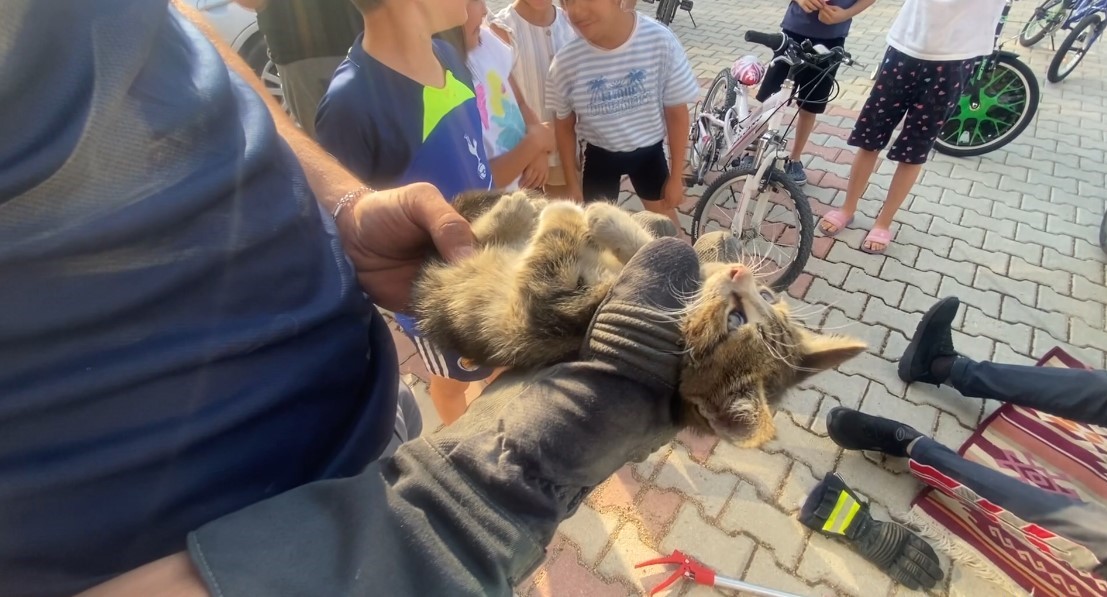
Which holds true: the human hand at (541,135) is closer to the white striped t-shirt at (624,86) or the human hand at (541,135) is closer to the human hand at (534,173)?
the human hand at (534,173)

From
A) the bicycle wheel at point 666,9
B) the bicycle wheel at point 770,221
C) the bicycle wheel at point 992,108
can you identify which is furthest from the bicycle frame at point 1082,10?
the bicycle wheel at point 770,221

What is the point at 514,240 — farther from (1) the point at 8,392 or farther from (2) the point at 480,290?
(1) the point at 8,392

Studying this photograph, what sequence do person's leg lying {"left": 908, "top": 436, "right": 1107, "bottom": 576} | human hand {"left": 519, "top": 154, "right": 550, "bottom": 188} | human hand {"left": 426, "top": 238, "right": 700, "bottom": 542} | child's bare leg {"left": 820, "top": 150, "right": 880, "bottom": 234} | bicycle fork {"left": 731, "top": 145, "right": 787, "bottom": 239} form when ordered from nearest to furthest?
1. human hand {"left": 426, "top": 238, "right": 700, "bottom": 542}
2. person's leg lying {"left": 908, "top": 436, "right": 1107, "bottom": 576}
3. human hand {"left": 519, "top": 154, "right": 550, "bottom": 188}
4. bicycle fork {"left": 731, "top": 145, "right": 787, "bottom": 239}
5. child's bare leg {"left": 820, "top": 150, "right": 880, "bottom": 234}

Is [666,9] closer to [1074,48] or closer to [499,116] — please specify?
[1074,48]

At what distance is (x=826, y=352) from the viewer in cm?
152

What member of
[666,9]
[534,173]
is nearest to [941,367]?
[534,173]

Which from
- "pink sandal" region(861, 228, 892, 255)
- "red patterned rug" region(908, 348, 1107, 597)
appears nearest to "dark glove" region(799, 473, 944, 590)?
"red patterned rug" region(908, 348, 1107, 597)

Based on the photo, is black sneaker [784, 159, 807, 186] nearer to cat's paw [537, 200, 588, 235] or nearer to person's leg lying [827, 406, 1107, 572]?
person's leg lying [827, 406, 1107, 572]

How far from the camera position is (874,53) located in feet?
29.0

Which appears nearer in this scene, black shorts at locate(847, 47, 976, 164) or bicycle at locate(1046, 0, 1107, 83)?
black shorts at locate(847, 47, 976, 164)

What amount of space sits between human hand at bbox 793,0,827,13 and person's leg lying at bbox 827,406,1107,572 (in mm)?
3451

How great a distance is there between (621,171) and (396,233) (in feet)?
8.39

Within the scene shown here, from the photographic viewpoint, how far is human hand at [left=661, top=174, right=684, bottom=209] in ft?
12.5

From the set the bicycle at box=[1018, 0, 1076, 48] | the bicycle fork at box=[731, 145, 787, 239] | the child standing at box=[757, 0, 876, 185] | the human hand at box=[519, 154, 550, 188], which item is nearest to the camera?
the human hand at box=[519, 154, 550, 188]
